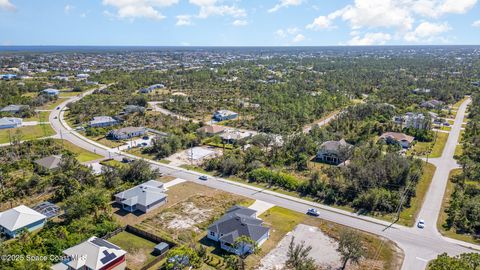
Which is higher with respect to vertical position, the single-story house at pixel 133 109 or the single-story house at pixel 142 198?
the single-story house at pixel 133 109

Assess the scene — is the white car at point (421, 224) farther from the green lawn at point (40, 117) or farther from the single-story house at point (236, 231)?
the green lawn at point (40, 117)

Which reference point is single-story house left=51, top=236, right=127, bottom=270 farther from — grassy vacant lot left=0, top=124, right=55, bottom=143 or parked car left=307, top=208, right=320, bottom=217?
grassy vacant lot left=0, top=124, right=55, bottom=143

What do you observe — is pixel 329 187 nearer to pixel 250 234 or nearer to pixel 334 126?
pixel 250 234

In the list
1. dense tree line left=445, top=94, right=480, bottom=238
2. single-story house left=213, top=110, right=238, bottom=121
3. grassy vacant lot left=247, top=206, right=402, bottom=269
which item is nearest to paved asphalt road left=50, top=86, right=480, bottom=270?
grassy vacant lot left=247, top=206, right=402, bottom=269

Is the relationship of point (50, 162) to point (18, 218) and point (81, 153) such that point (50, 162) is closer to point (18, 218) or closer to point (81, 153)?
point (81, 153)

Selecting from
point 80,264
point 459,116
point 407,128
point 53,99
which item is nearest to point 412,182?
Result: point 407,128

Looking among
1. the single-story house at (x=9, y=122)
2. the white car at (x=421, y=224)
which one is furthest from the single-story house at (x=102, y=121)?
the white car at (x=421, y=224)
